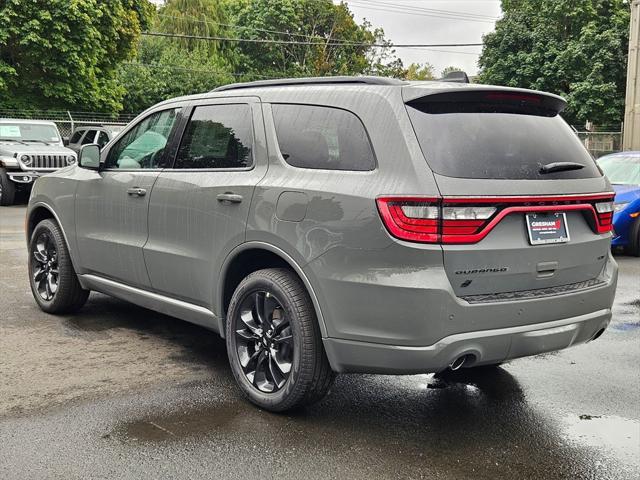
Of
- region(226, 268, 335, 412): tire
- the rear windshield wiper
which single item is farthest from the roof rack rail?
region(226, 268, 335, 412): tire

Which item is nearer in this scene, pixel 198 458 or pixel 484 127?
pixel 198 458

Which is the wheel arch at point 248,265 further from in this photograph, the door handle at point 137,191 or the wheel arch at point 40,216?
the wheel arch at point 40,216

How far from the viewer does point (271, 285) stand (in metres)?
3.95

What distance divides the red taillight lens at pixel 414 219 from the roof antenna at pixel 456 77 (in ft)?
3.61

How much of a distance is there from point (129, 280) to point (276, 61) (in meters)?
51.6

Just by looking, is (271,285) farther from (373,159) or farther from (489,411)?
(489,411)

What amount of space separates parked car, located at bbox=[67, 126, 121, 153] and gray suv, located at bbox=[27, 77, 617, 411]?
15195mm

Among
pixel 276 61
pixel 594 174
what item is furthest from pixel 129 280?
pixel 276 61

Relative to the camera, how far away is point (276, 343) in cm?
406

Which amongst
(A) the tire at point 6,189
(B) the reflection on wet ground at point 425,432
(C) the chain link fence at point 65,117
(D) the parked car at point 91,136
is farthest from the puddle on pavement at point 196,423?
(C) the chain link fence at point 65,117

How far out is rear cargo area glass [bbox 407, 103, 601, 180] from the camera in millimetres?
3590

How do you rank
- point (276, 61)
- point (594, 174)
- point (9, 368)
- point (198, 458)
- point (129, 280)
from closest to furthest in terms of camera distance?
point (198, 458) → point (594, 174) → point (9, 368) → point (129, 280) → point (276, 61)

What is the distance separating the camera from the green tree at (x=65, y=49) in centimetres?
2592

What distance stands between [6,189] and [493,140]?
1465 cm
